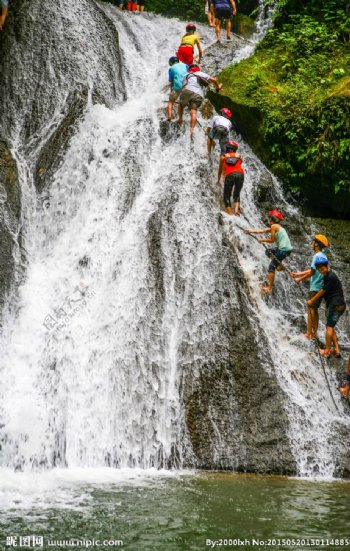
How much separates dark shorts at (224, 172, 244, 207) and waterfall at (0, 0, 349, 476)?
13.4 inches

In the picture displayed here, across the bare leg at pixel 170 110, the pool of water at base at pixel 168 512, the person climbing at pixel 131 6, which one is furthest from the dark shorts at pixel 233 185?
the person climbing at pixel 131 6

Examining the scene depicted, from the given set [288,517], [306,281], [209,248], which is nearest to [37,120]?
[209,248]

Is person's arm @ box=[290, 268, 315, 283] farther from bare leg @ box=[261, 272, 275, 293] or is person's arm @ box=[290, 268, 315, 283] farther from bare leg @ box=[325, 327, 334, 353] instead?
bare leg @ box=[325, 327, 334, 353]

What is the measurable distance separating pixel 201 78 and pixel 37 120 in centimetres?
392

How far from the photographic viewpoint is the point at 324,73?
15.5 meters

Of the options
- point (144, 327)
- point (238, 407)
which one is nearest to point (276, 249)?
point (144, 327)

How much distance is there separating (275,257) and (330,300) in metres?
1.43

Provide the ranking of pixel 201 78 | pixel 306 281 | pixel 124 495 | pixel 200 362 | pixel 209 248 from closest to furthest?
1. pixel 124 495
2. pixel 200 362
3. pixel 209 248
4. pixel 306 281
5. pixel 201 78

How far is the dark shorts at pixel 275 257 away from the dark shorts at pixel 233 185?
1.49 metres

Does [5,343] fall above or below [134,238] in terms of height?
below

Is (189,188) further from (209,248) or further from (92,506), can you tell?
(92,506)

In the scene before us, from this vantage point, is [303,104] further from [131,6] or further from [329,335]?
[131,6]

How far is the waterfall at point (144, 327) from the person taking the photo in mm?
8961

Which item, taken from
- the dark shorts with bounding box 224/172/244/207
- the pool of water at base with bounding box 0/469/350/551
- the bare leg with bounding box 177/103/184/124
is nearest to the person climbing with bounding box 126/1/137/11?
the bare leg with bounding box 177/103/184/124
